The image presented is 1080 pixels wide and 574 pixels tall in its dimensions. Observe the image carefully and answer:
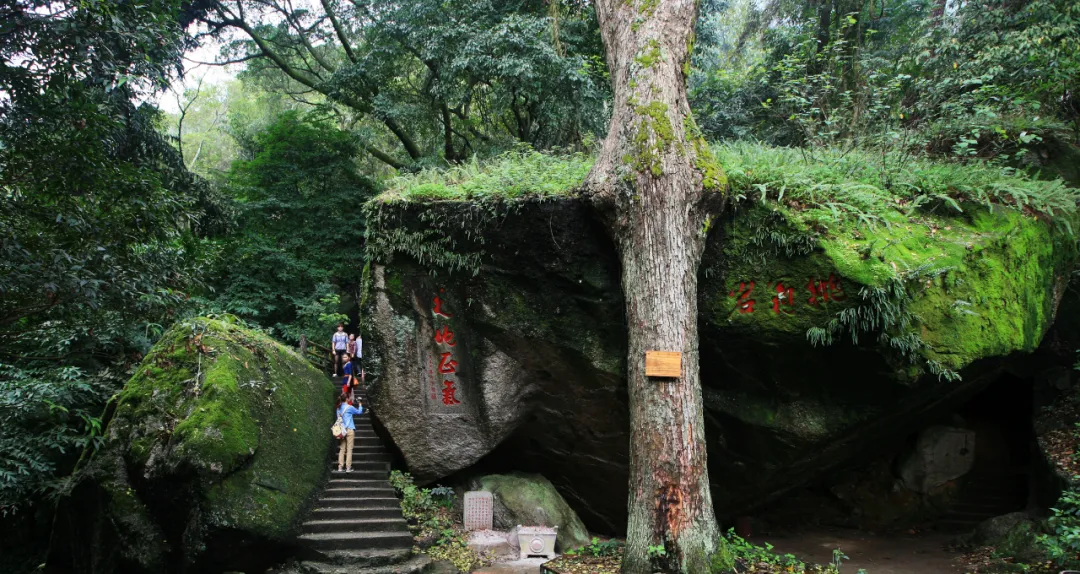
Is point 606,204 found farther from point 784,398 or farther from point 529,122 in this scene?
point 529,122

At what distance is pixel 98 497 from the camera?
673 cm

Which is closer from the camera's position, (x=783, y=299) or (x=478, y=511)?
(x=783, y=299)

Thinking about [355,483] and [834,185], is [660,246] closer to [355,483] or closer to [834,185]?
[834,185]

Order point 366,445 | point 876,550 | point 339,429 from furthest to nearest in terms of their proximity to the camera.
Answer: point 366,445 < point 339,429 < point 876,550

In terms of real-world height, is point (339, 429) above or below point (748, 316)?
below

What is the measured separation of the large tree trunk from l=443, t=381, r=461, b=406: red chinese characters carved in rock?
9.96ft

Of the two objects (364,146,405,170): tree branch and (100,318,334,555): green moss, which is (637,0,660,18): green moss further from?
(364,146,405,170): tree branch

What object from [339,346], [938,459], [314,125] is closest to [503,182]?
[339,346]

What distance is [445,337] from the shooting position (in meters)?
7.76

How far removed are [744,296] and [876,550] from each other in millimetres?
4209

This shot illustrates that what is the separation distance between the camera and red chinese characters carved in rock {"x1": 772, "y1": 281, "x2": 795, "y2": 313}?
609 cm

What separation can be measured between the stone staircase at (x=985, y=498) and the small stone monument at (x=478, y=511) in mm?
6349

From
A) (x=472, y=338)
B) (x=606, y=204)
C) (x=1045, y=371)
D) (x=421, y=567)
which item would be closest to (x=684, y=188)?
(x=606, y=204)

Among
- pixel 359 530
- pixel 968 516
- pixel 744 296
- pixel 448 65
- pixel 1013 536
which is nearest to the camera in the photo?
pixel 744 296
